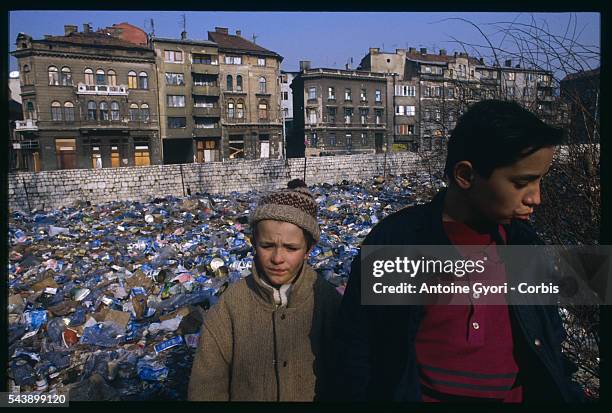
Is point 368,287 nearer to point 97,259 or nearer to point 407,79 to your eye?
point 97,259

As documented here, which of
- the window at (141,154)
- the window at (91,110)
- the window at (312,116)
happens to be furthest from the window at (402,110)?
the window at (91,110)

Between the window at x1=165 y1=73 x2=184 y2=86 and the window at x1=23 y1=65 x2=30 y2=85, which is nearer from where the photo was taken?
the window at x1=23 y1=65 x2=30 y2=85

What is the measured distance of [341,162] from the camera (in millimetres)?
20500

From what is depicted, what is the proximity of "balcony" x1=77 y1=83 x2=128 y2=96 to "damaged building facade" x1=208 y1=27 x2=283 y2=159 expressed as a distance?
22.2ft

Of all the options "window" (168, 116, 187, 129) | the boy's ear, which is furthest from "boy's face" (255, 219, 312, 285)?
"window" (168, 116, 187, 129)

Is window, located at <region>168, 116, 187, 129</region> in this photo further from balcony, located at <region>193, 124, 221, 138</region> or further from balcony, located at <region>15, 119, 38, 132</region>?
balcony, located at <region>15, 119, 38, 132</region>

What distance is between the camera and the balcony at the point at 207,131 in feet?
96.9

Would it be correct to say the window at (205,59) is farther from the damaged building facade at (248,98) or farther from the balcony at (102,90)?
the balcony at (102,90)

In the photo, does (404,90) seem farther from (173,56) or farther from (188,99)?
(173,56)

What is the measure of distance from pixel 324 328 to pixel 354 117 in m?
31.6

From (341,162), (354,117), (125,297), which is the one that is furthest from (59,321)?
(354,117)

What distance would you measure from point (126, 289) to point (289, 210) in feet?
15.4

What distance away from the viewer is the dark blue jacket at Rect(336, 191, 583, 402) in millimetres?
1444
